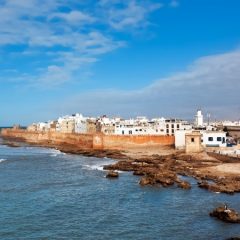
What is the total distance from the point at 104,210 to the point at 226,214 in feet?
29.5

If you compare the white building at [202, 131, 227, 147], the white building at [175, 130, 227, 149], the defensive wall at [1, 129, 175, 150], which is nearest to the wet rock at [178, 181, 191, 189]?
the white building at [175, 130, 227, 149]

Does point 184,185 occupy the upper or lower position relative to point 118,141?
lower

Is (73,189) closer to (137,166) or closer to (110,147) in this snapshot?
(137,166)

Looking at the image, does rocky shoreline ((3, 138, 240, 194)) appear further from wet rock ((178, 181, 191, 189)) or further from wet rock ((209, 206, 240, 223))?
wet rock ((209, 206, 240, 223))

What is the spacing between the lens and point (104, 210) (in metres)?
35.8

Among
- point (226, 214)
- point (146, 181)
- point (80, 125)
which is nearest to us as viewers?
point (226, 214)

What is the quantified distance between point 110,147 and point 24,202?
187ft

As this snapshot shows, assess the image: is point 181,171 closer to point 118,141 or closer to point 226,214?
point 226,214

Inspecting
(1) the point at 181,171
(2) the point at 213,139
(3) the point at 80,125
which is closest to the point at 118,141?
(2) the point at 213,139

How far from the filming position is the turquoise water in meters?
29.5

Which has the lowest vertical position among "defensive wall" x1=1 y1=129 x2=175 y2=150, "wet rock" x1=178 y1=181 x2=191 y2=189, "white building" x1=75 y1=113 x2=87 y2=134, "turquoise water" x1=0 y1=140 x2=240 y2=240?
"turquoise water" x1=0 y1=140 x2=240 y2=240

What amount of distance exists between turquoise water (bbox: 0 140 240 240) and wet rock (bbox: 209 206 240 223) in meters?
0.62

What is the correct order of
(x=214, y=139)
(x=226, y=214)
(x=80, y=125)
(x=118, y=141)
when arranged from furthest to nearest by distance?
(x=80, y=125)
(x=118, y=141)
(x=214, y=139)
(x=226, y=214)

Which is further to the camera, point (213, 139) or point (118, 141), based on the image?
point (118, 141)
